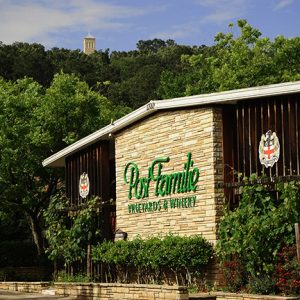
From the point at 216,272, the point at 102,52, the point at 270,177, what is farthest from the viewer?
the point at 102,52

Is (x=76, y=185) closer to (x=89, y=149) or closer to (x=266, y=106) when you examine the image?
(x=89, y=149)

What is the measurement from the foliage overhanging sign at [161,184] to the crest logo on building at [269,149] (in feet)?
7.55

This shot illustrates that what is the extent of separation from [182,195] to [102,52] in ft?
258

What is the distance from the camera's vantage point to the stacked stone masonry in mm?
21391

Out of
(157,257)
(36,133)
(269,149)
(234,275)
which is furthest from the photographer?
(36,133)

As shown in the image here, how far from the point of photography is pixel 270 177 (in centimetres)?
1967

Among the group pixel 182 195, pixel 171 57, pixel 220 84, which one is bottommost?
pixel 182 195

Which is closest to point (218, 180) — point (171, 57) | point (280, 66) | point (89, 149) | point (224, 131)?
point (224, 131)

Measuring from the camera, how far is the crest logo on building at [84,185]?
93.6 feet

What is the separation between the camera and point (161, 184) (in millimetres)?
23469

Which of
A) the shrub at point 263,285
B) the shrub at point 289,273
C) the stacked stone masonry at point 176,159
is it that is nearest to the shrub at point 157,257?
the stacked stone masonry at point 176,159

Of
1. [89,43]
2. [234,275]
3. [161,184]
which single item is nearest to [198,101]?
[161,184]

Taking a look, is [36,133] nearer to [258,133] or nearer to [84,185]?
[84,185]

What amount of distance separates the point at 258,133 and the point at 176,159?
3162 millimetres
